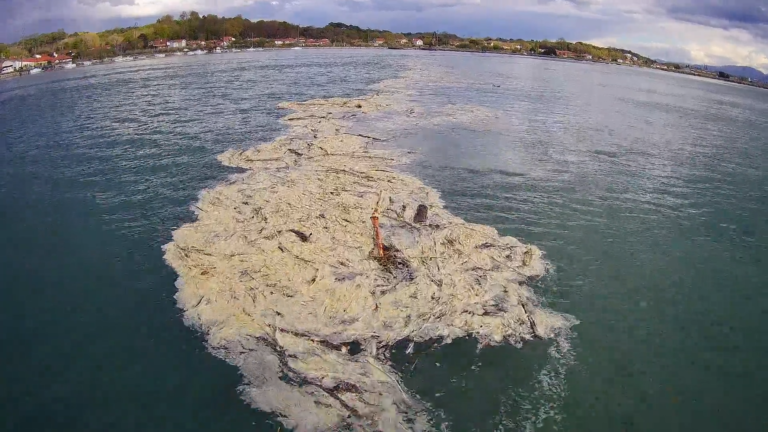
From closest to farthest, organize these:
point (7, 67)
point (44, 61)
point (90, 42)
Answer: point (7, 67)
point (44, 61)
point (90, 42)

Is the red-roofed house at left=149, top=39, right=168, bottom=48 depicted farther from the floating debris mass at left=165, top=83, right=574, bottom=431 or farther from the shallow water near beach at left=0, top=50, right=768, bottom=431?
the floating debris mass at left=165, top=83, right=574, bottom=431

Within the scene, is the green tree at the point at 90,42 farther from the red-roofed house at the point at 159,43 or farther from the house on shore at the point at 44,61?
the house on shore at the point at 44,61

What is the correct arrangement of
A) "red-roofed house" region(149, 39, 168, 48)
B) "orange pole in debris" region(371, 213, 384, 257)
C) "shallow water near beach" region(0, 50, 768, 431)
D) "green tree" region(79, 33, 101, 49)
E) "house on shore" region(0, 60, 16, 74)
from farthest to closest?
"red-roofed house" region(149, 39, 168, 48) < "green tree" region(79, 33, 101, 49) < "house on shore" region(0, 60, 16, 74) < "orange pole in debris" region(371, 213, 384, 257) < "shallow water near beach" region(0, 50, 768, 431)

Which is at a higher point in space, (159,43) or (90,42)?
(159,43)

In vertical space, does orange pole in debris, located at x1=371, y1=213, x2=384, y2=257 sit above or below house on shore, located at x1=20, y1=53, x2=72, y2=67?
below

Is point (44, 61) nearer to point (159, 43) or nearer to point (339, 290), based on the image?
point (159, 43)

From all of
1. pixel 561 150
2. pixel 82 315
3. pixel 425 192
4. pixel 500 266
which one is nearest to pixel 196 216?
pixel 82 315

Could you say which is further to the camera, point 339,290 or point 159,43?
point 159,43

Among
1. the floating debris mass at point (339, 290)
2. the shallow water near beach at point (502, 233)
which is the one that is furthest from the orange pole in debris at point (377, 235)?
the shallow water near beach at point (502, 233)

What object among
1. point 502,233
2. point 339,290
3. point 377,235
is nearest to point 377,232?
point 377,235

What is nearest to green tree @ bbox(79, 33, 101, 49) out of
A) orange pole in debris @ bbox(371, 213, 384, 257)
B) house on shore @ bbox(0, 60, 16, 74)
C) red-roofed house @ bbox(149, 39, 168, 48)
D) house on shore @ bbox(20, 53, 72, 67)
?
red-roofed house @ bbox(149, 39, 168, 48)
